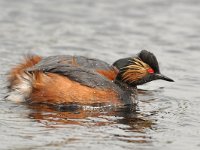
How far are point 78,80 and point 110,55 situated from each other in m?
4.79

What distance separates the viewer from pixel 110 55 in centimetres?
1573

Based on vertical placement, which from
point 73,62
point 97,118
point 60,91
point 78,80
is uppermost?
point 73,62

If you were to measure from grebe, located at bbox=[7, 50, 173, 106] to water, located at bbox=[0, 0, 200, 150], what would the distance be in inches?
9.7

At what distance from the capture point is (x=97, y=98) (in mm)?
11133

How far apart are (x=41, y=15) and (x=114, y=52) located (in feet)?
12.6

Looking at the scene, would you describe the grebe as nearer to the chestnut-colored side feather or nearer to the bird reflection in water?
the chestnut-colored side feather

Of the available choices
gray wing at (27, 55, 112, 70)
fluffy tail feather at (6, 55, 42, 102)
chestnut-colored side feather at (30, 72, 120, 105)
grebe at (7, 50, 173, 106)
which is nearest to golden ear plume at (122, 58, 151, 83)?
grebe at (7, 50, 173, 106)

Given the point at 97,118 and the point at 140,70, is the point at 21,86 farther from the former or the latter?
the point at 140,70

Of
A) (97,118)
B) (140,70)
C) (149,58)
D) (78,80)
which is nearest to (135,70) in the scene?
(140,70)

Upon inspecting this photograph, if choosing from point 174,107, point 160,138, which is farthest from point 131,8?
point 160,138

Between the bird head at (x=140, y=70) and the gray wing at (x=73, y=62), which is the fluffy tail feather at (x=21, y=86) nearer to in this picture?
the gray wing at (x=73, y=62)

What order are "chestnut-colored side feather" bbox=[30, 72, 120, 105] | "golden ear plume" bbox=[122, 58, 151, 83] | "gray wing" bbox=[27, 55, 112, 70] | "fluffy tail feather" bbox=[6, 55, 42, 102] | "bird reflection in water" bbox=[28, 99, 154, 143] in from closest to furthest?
"bird reflection in water" bbox=[28, 99, 154, 143] < "chestnut-colored side feather" bbox=[30, 72, 120, 105] < "fluffy tail feather" bbox=[6, 55, 42, 102] < "gray wing" bbox=[27, 55, 112, 70] < "golden ear plume" bbox=[122, 58, 151, 83]

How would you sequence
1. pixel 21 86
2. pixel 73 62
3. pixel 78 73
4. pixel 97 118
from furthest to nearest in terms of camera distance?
1. pixel 73 62
2. pixel 21 86
3. pixel 78 73
4. pixel 97 118

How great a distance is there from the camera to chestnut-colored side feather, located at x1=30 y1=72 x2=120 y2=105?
10969 millimetres
